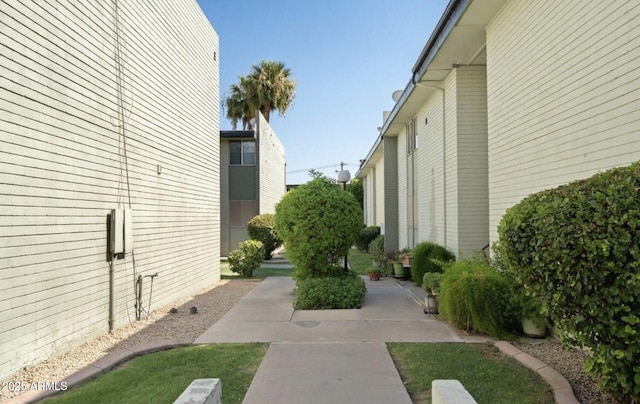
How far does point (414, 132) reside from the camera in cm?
1395

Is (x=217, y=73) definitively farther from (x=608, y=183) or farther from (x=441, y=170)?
(x=608, y=183)

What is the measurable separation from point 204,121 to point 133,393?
8.31 meters

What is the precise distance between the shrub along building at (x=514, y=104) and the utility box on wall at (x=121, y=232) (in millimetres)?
5990

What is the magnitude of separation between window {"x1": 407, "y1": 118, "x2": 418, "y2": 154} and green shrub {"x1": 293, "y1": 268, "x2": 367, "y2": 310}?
697 cm

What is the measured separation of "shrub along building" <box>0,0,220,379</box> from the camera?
14.4 ft

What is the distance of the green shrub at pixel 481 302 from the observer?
5711mm

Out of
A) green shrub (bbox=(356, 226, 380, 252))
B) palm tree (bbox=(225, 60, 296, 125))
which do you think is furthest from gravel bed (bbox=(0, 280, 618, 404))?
palm tree (bbox=(225, 60, 296, 125))

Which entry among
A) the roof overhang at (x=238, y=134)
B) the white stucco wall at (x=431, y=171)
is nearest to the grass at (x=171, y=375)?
the white stucco wall at (x=431, y=171)

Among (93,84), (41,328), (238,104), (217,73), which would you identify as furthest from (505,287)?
(238,104)

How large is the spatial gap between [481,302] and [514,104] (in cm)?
311

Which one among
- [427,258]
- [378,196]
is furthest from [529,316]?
[378,196]

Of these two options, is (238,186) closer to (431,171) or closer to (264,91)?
(264,91)

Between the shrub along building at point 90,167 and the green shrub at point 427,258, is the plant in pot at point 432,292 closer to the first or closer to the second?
the green shrub at point 427,258

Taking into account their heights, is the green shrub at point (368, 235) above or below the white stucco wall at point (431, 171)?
below
